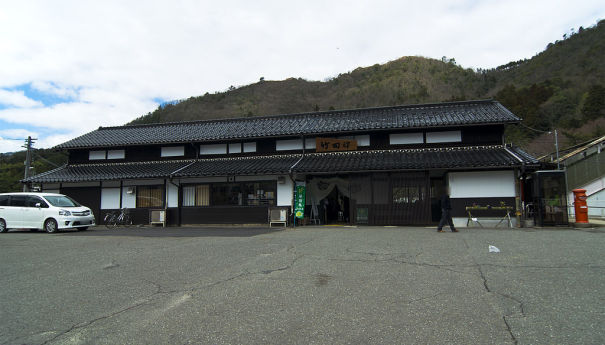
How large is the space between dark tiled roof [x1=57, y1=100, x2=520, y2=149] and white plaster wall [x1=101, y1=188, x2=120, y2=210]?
97.7 inches

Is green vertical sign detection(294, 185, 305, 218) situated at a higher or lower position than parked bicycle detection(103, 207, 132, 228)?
higher

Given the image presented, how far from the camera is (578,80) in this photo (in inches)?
1549

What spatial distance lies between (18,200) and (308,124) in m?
12.3

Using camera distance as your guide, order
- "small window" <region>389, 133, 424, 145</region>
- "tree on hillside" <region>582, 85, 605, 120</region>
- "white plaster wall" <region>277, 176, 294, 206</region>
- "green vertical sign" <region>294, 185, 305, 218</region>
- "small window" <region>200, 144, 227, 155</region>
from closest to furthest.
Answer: "green vertical sign" <region>294, 185, 305, 218</region> → "white plaster wall" <region>277, 176, 294, 206</region> → "small window" <region>389, 133, 424, 145</region> → "small window" <region>200, 144, 227, 155</region> → "tree on hillside" <region>582, 85, 605, 120</region>

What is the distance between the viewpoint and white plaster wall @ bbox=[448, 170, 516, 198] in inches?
532

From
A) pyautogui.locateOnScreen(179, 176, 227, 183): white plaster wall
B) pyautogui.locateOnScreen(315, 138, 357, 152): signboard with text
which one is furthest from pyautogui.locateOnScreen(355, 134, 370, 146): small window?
pyautogui.locateOnScreen(179, 176, 227, 183): white plaster wall

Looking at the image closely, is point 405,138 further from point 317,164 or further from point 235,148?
point 235,148

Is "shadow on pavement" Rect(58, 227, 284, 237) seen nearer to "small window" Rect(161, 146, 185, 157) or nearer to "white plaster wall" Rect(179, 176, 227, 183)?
"white plaster wall" Rect(179, 176, 227, 183)

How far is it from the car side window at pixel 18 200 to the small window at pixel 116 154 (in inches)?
214

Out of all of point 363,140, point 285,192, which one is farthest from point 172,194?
point 363,140

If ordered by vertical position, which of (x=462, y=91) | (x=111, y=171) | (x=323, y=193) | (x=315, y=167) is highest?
(x=462, y=91)

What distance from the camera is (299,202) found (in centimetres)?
1489

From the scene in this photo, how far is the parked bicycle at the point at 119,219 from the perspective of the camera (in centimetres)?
1631

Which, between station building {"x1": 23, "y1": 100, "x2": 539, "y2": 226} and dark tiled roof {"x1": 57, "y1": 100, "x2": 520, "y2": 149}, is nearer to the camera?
station building {"x1": 23, "y1": 100, "x2": 539, "y2": 226}
